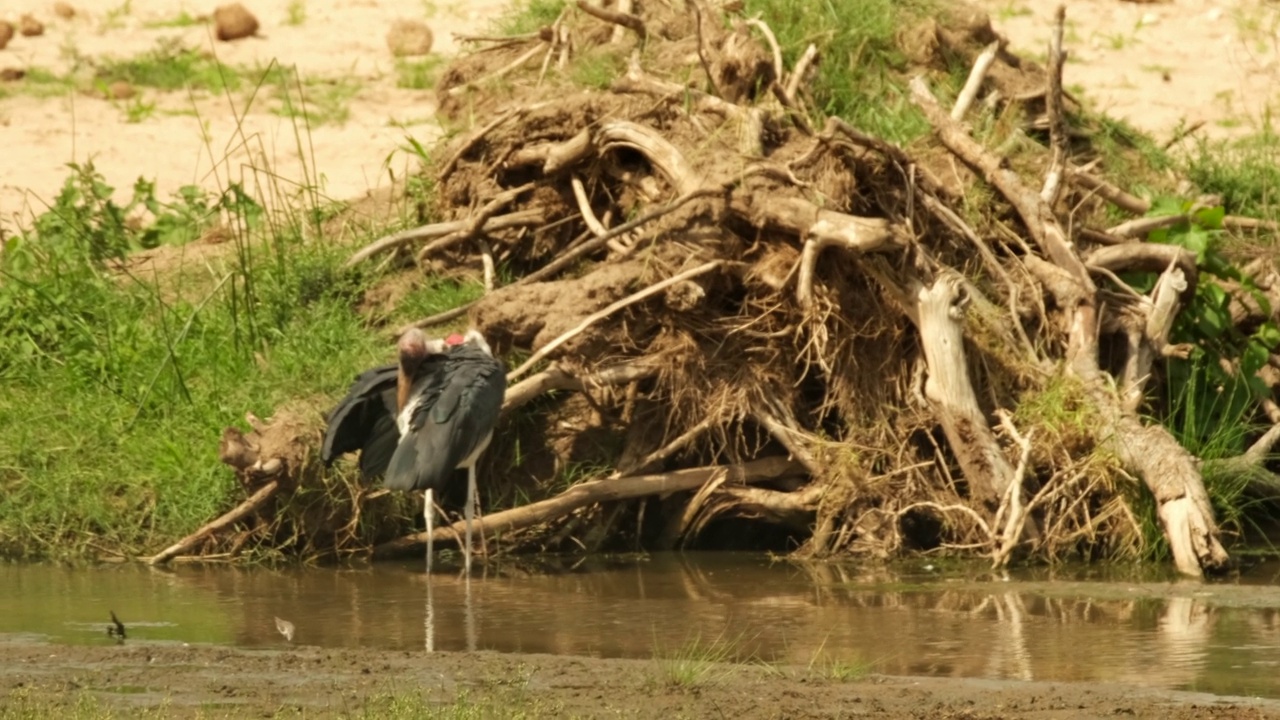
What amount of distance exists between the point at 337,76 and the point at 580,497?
531 centimetres

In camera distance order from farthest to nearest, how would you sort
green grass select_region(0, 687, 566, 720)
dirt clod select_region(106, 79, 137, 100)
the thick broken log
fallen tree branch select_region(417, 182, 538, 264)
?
1. dirt clod select_region(106, 79, 137, 100)
2. fallen tree branch select_region(417, 182, 538, 264)
3. the thick broken log
4. green grass select_region(0, 687, 566, 720)

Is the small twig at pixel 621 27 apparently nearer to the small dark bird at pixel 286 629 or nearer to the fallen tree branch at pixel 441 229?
the fallen tree branch at pixel 441 229

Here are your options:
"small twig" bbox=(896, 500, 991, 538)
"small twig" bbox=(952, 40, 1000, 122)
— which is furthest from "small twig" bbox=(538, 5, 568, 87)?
"small twig" bbox=(896, 500, 991, 538)

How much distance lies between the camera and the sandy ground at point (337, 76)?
10094 mm

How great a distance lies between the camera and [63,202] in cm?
873

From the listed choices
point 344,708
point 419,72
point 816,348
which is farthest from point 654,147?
point 419,72

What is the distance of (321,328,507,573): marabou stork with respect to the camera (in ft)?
21.5

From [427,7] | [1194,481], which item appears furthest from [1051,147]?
[427,7]

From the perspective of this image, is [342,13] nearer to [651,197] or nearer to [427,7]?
[427,7]

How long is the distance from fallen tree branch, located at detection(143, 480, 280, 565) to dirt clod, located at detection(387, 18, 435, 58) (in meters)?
5.49

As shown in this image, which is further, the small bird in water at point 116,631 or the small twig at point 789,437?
the small twig at point 789,437

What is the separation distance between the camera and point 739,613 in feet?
20.3

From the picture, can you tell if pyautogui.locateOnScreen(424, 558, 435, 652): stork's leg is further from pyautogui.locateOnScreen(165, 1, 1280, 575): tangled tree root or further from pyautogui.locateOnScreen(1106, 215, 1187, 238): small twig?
pyautogui.locateOnScreen(1106, 215, 1187, 238): small twig

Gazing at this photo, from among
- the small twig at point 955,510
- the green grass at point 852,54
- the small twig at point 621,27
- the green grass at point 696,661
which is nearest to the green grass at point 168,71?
the small twig at point 621,27
